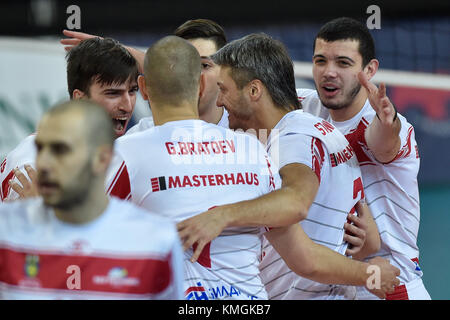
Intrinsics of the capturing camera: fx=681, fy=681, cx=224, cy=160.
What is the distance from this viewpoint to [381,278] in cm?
384

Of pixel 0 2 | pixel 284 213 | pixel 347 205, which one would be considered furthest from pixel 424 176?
pixel 284 213

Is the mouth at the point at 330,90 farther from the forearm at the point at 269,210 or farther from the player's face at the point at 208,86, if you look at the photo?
the forearm at the point at 269,210

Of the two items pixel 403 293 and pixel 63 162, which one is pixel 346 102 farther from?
pixel 63 162

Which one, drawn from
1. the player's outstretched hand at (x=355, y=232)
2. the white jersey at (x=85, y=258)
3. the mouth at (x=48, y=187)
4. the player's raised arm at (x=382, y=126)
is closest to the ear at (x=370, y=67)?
the player's raised arm at (x=382, y=126)

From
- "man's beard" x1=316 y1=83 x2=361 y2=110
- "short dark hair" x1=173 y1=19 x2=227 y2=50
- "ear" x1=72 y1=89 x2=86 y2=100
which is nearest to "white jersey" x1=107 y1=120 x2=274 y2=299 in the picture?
"ear" x1=72 y1=89 x2=86 y2=100

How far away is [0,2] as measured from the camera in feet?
41.4

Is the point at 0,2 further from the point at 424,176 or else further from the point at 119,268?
the point at 119,268

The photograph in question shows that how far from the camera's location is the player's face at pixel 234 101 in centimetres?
401

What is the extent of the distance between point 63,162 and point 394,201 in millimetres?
2809

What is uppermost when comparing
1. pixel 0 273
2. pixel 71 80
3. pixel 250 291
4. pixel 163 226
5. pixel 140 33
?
pixel 140 33

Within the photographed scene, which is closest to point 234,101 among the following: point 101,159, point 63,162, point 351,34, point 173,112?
point 173,112

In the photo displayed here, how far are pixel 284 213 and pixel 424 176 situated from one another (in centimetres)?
1101

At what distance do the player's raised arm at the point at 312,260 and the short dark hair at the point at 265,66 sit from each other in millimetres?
934
